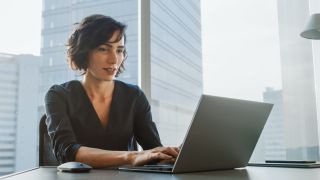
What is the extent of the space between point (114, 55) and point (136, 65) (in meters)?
1.10

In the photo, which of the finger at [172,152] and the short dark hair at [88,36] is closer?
the finger at [172,152]

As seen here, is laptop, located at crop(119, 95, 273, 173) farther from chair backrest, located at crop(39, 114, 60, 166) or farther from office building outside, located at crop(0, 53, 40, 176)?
office building outside, located at crop(0, 53, 40, 176)

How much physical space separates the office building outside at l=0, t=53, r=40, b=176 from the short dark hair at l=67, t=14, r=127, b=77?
87 cm

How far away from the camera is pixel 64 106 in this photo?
5.72 feet

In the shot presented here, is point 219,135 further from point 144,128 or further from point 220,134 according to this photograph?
point 144,128

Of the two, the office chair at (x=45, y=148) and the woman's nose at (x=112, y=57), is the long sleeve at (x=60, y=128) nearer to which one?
the office chair at (x=45, y=148)

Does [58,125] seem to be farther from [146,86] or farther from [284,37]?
[284,37]

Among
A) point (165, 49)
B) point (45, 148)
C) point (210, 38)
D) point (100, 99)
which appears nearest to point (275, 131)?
point (210, 38)

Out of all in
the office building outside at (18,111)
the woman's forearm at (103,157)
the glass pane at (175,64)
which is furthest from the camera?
the glass pane at (175,64)

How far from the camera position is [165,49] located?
3094mm

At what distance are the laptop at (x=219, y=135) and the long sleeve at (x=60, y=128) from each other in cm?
43

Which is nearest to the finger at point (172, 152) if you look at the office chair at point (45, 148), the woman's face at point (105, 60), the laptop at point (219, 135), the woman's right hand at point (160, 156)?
the woman's right hand at point (160, 156)

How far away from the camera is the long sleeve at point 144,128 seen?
186 cm

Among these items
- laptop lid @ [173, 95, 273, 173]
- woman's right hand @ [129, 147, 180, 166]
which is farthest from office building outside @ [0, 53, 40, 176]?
laptop lid @ [173, 95, 273, 173]
